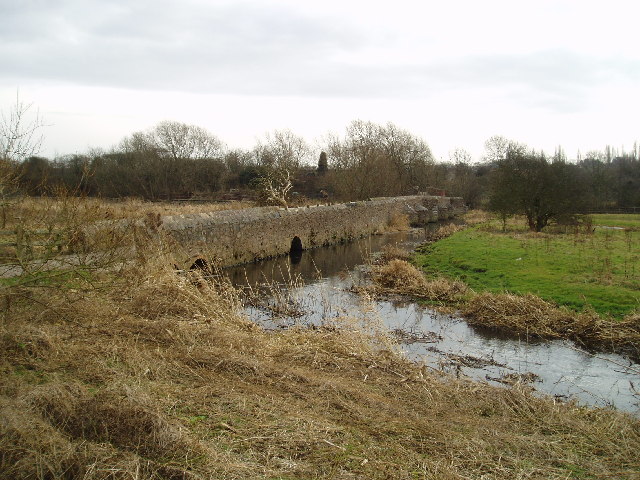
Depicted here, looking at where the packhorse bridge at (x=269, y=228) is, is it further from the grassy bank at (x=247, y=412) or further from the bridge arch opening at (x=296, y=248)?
the grassy bank at (x=247, y=412)

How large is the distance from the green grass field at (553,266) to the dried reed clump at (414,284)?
77 cm

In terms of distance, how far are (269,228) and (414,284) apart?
7.88 meters

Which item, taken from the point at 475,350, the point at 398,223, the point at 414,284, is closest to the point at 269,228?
the point at 414,284

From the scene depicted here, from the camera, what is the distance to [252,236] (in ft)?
64.1

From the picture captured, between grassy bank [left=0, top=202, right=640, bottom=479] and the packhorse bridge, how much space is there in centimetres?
576

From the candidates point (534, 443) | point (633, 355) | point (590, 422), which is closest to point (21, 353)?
point (534, 443)

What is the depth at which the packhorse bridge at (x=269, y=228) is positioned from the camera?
16281mm

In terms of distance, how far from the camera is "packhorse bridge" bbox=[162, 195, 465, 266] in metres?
16.3

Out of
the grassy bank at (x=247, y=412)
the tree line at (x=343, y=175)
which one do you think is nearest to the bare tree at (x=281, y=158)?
the tree line at (x=343, y=175)

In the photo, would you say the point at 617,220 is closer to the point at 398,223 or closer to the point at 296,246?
the point at 398,223

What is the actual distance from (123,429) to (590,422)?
484cm

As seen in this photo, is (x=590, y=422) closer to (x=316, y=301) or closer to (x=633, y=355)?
(x=633, y=355)

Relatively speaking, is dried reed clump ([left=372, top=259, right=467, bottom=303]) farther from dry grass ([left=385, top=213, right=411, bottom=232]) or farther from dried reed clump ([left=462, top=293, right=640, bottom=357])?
dry grass ([left=385, top=213, right=411, bottom=232])

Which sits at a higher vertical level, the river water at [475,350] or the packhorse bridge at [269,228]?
the packhorse bridge at [269,228]
